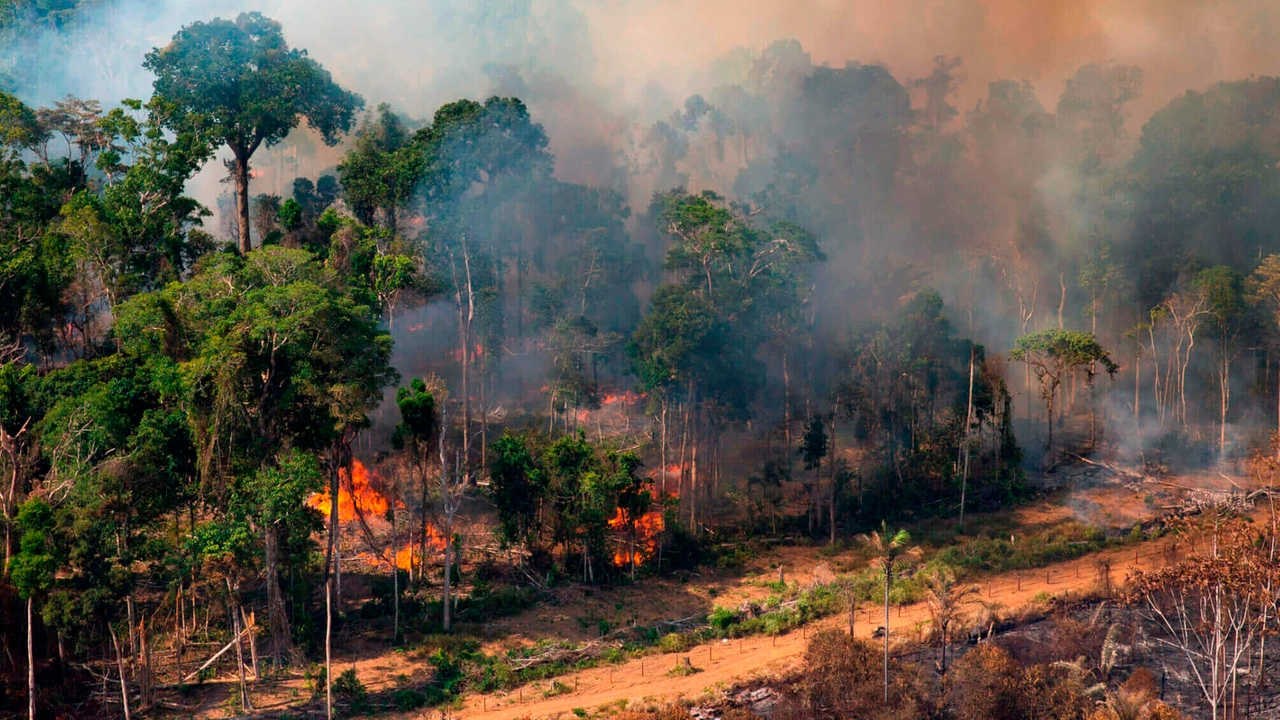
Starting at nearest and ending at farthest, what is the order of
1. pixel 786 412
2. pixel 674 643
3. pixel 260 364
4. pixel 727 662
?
pixel 260 364
pixel 727 662
pixel 674 643
pixel 786 412

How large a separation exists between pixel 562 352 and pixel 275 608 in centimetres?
2639

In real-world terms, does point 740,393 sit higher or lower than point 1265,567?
higher

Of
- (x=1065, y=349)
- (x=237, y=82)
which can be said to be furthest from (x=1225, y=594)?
(x=237, y=82)

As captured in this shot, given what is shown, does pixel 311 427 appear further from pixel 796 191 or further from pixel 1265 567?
pixel 796 191

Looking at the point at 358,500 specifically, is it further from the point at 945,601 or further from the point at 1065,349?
the point at 1065,349

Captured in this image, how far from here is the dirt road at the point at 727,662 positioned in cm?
4209

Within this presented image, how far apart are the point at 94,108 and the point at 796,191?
47667 mm

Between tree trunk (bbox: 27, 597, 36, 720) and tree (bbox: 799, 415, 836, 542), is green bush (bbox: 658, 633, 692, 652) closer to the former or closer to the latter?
tree (bbox: 799, 415, 836, 542)

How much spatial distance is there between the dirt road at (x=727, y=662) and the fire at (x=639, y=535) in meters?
7.92

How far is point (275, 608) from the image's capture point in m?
44.0

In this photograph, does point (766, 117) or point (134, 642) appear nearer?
point (134, 642)

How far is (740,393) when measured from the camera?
6556cm

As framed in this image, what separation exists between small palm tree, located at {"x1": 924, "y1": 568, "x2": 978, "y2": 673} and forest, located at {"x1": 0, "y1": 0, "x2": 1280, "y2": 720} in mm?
1762

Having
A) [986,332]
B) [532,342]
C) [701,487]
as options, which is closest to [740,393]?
[701,487]
